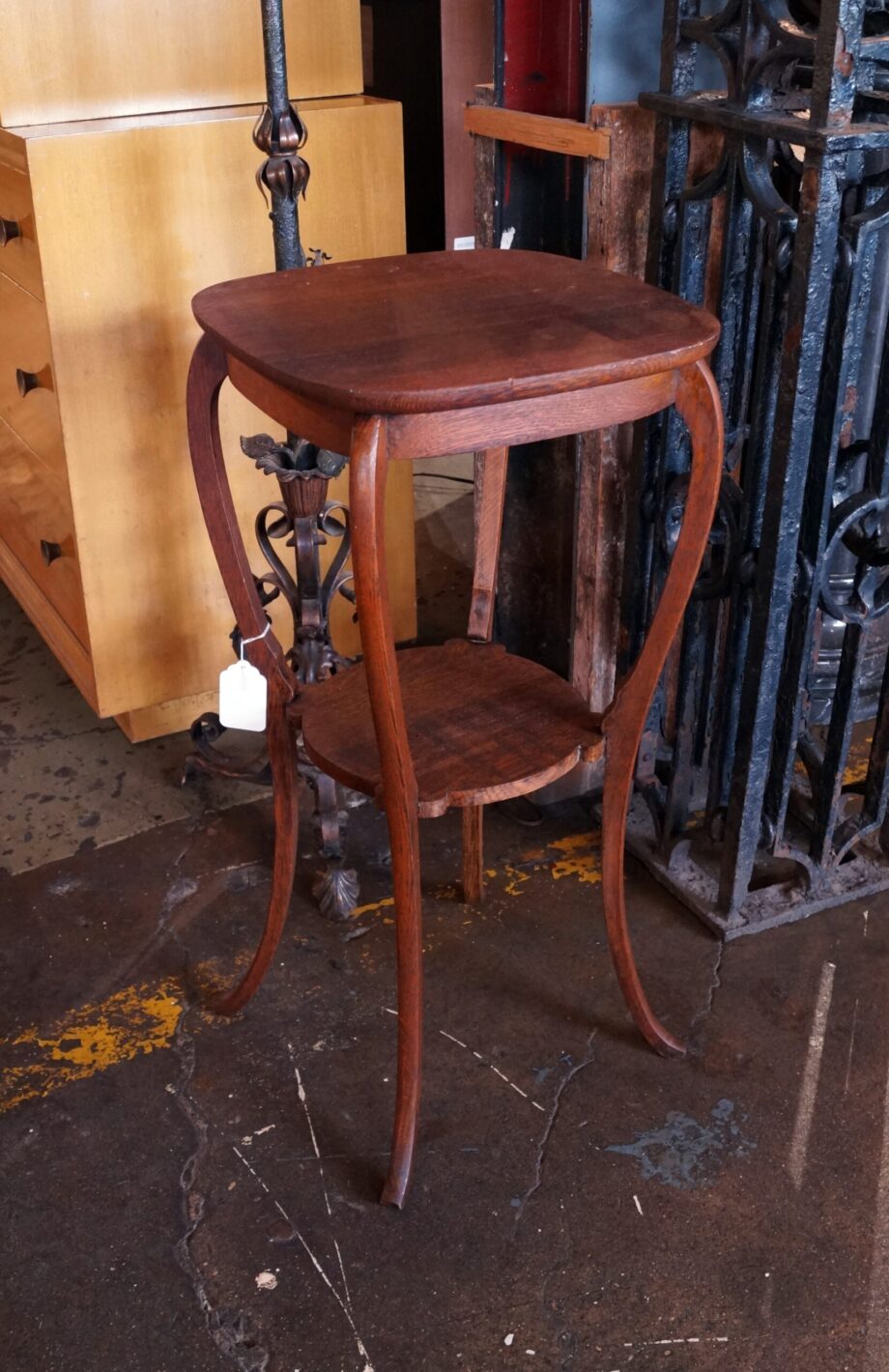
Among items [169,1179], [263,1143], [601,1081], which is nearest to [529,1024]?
[601,1081]

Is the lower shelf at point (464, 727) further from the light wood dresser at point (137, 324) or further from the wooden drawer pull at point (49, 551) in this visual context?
the wooden drawer pull at point (49, 551)

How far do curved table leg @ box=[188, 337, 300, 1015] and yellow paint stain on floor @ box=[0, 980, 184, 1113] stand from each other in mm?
139

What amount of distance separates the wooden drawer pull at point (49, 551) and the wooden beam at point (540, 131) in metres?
0.99

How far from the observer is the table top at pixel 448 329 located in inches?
47.4

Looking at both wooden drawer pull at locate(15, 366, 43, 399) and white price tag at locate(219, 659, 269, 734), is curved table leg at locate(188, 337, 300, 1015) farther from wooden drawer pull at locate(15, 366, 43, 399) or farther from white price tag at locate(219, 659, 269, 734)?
wooden drawer pull at locate(15, 366, 43, 399)

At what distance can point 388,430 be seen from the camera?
3.99ft

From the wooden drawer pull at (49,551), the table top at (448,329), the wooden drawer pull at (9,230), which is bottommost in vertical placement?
the wooden drawer pull at (49,551)

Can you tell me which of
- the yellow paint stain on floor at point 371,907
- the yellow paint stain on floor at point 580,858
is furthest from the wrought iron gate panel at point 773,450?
the yellow paint stain on floor at point 371,907

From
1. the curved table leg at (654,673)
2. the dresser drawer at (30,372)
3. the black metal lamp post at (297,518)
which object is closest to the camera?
the curved table leg at (654,673)

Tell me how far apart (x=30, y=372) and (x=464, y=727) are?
1.07m

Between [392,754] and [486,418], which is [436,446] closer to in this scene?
[486,418]

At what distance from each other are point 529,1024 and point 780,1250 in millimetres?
449

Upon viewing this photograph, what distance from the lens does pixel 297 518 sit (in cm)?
192

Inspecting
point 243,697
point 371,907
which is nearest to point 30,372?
point 243,697
